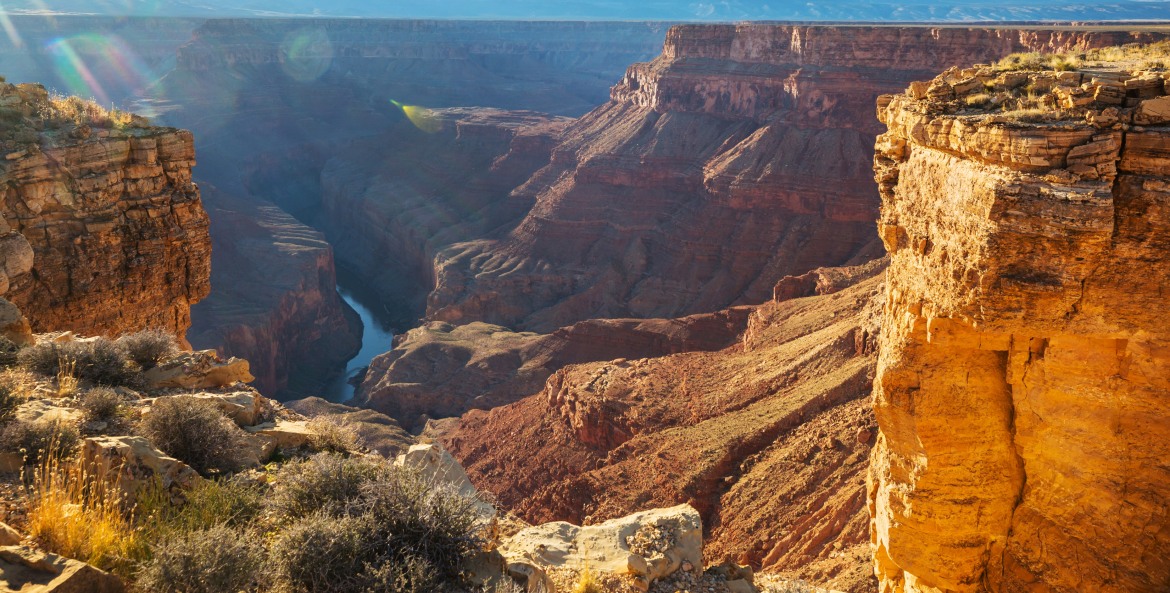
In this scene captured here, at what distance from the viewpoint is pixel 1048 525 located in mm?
10016

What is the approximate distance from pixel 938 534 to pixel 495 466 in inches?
771

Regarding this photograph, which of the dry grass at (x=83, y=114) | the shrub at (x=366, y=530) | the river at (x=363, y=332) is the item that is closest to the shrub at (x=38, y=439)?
the shrub at (x=366, y=530)

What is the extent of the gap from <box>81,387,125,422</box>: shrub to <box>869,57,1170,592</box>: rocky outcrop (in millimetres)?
9145

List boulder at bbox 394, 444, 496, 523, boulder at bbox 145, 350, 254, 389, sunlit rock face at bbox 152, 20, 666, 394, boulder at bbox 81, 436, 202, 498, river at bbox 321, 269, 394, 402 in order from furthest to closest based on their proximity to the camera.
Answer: sunlit rock face at bbox 152, 20, 666, 394
river at bbox 321, 269, 394, 402
boulder at bbox 145, 350, 254, 389
boulder at bbox 394, 444, 496, 523
boulder at bbox 81, 436, 202, 498

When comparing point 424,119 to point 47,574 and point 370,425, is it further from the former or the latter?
point 47,574

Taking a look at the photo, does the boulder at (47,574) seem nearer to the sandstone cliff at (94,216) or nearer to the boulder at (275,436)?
the boulder at (275,436)

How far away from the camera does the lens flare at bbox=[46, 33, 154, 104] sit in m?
101

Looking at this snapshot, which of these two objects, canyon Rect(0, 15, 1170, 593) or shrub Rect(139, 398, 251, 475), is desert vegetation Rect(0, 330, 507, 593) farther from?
canyon Rect(0, 15, 1170, 593)

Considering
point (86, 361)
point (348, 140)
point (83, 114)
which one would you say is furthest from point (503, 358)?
point (348, 140)

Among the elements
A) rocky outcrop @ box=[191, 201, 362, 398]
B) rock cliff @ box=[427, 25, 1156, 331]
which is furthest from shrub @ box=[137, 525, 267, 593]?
rock cliff @ box=[427, 25, 1156, 331]

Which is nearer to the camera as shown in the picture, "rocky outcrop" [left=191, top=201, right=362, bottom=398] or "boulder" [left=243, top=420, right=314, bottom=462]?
"boulder" [left=243, top=420, right=314, bottom=462]

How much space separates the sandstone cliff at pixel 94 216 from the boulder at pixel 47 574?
10.5m

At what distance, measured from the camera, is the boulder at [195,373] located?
11.8 meters

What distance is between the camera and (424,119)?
90.7m
